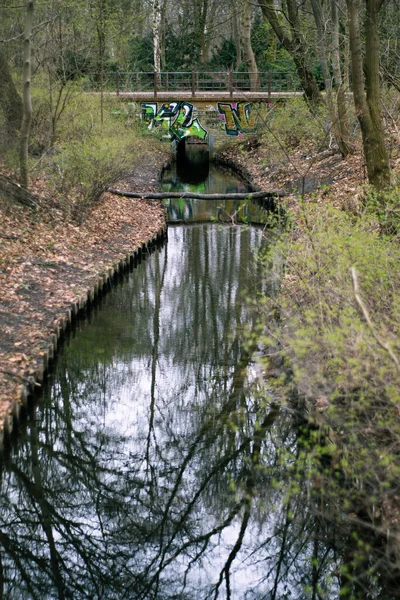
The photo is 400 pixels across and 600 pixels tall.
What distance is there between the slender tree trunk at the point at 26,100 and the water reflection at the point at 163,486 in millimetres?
6022

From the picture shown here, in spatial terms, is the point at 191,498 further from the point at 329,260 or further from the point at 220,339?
the point at 220,339

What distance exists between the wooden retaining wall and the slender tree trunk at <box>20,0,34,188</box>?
3.43 meters

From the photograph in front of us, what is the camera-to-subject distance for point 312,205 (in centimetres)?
1212

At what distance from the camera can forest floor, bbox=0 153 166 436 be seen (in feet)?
38.0

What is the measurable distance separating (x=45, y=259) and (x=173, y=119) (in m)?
25.8

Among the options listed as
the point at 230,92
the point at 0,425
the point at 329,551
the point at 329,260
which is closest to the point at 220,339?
the point at 329,260

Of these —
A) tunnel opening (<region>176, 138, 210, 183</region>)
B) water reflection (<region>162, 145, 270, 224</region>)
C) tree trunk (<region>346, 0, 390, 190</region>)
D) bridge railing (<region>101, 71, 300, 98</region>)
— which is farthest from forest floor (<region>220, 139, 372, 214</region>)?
bridge railing (<region>101, 71, 300, 98</region>)

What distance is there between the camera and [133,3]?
4247 cm

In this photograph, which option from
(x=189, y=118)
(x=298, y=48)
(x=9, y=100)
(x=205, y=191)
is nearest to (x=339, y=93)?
(x=298, y=48)

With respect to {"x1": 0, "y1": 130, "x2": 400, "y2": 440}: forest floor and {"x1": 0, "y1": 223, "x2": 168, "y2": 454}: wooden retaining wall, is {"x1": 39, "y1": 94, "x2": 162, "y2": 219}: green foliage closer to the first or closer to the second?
{"x1": 0, "y1": 130, "x2": 400, "y2": 440}: forest floor

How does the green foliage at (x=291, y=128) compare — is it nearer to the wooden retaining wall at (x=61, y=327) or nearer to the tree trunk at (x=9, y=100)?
the wooden retaining wall at (x=61, y=327)

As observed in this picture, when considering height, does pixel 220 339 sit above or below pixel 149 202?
below

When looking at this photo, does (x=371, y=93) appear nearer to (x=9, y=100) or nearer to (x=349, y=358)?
(x=349, y=358)

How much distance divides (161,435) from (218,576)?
121 inches
